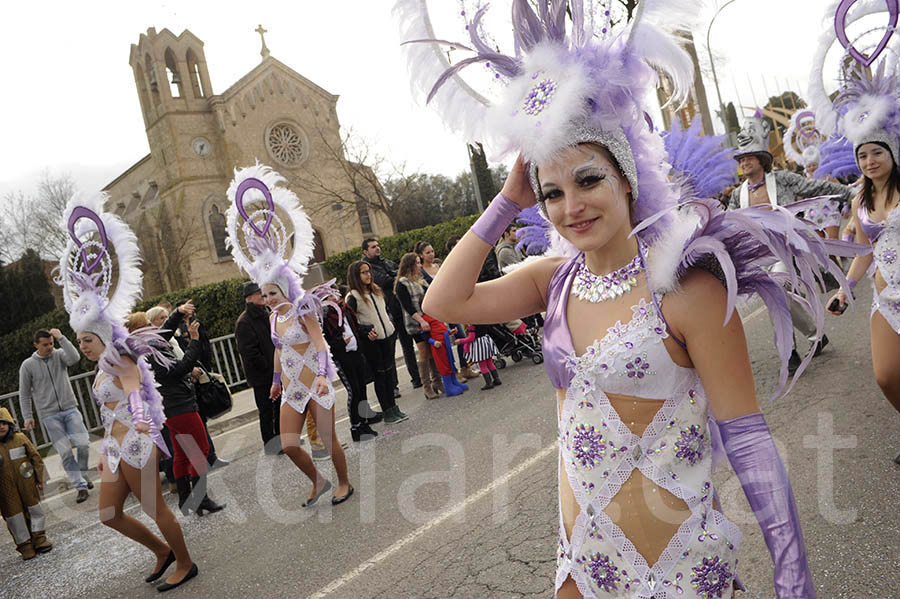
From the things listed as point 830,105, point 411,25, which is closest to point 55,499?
point 411,25

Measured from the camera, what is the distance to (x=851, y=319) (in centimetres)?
711

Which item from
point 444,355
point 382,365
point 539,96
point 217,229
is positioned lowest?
point 444,355

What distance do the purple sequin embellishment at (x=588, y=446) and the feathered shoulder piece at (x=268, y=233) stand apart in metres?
4.21

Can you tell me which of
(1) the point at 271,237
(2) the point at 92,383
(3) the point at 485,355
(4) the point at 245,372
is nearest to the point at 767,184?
(3) the point at 485,355

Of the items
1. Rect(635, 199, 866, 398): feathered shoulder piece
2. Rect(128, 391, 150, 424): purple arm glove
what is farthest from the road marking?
Rect(635, 199, 866, 398): feathered shoulder piece

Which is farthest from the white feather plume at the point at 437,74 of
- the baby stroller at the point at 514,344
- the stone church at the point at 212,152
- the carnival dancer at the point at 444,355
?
the stone church at the point at 212,152

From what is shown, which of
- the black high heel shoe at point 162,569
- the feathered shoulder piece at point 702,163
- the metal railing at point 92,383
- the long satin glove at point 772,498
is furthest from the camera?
the metal railing at point 92,383

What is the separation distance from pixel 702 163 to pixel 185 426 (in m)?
5.38

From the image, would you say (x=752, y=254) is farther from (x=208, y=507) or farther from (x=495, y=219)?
(x=208, y=507)

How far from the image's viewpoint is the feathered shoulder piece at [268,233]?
19.0ft

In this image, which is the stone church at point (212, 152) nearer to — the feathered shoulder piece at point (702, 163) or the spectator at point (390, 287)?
the spectator at point (390, 287)

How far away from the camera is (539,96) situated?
160 centimetres

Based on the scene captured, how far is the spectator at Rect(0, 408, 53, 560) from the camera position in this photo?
18.6 feet

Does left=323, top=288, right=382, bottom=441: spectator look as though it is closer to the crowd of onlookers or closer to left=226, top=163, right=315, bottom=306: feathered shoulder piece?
the crowd of onlookers
